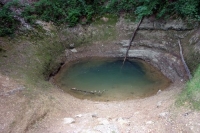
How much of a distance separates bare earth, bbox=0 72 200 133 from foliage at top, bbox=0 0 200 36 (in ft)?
18.1

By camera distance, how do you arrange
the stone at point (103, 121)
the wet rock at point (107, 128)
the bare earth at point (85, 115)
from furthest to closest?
the stone at point (103, 121) < the bare earth at point (85, 115) < the wet rock at point (107, 128)

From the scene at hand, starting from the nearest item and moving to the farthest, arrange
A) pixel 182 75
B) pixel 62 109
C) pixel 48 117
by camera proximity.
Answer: pixel 48 117 → pixel 62 109 → pixel 182 75

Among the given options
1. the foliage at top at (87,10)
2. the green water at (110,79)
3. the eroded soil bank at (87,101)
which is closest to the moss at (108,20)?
the eroded soil bank at (87,101)

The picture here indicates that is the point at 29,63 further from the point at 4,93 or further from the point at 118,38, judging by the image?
the point at 118,38

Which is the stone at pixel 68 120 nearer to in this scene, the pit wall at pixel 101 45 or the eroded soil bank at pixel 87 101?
the eroded soil bank at pixel 87 101

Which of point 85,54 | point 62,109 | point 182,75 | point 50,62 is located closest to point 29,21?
point 50,62

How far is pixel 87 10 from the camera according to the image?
50.8 ft

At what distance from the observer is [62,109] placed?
932 cm

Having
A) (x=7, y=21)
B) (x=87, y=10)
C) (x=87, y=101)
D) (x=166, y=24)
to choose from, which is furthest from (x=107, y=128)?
(x=87, y=10)

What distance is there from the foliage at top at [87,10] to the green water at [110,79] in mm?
3222

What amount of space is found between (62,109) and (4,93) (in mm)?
2399

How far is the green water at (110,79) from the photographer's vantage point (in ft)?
38.4

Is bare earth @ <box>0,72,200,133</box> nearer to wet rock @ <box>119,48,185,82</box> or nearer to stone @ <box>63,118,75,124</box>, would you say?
stone @ <box>63,118,75,124</box>

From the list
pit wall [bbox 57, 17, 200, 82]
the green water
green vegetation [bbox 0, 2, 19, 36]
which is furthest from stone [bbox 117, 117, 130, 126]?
green vegetation [bbox 0, 2, 19, 36]
